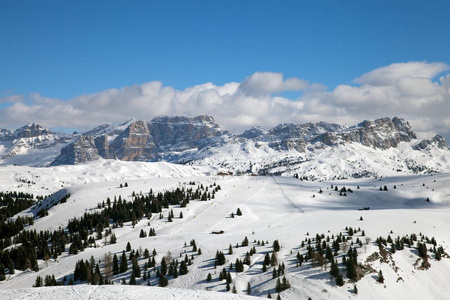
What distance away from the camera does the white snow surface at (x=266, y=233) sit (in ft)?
140

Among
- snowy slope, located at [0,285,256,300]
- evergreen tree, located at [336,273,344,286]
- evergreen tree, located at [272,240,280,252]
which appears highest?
snowy slope, located at [0,285,256,300]

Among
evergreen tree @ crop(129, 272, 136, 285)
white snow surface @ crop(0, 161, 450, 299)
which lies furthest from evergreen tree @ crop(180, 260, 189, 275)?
evergreen tree @ crop(129, 272, 136, 285)

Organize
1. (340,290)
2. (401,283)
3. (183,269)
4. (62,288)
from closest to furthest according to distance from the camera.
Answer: (62,288) → (340,290) → (401,283) → (183,269)

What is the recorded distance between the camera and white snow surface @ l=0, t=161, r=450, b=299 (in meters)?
42.6

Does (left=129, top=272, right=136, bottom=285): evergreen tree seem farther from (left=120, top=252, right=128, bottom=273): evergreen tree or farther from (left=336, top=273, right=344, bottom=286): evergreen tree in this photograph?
(left=336, top=273, right=344, bottom=286): evergreen tree

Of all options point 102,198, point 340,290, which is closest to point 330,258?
point 340,290

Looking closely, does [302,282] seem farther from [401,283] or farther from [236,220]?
[236,220]

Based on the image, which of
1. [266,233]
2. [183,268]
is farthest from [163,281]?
[266,233]

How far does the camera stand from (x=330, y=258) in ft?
157

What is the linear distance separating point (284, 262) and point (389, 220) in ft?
116

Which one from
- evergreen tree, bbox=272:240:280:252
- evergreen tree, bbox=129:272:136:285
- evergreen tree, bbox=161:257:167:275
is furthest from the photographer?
evergreen tree, bbox=272:240:280:252

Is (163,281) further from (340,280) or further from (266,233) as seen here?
(266,233)

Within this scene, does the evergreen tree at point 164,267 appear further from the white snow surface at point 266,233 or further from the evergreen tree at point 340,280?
the evergreen tree at point 340,280

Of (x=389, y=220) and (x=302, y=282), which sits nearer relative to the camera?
(x=302, y=282)
